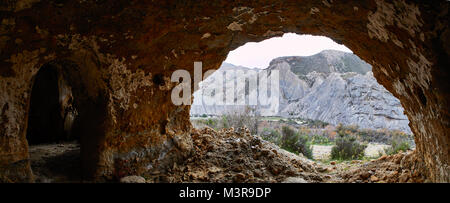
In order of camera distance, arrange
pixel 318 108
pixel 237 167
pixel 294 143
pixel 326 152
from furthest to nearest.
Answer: pixel 318 108 < pixel 326 152 < pixel 294 143 < pixel 237 167

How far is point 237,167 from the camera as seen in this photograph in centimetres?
410

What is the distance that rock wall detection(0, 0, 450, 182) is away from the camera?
2.17 m

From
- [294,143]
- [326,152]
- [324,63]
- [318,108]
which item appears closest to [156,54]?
[294,143]

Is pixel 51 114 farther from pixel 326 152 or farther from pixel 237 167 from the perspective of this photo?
pixel 326 152

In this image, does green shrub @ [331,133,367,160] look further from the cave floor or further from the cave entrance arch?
the cave entrance arch

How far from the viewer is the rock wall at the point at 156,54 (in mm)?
2170

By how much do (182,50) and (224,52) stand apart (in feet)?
2.62

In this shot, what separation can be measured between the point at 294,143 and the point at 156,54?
589cm

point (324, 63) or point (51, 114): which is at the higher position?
point (324, 63)

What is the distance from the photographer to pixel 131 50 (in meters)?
3.28

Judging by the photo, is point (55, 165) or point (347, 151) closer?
point (55, 165)

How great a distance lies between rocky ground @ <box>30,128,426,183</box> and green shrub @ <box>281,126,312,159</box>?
2960 mm
